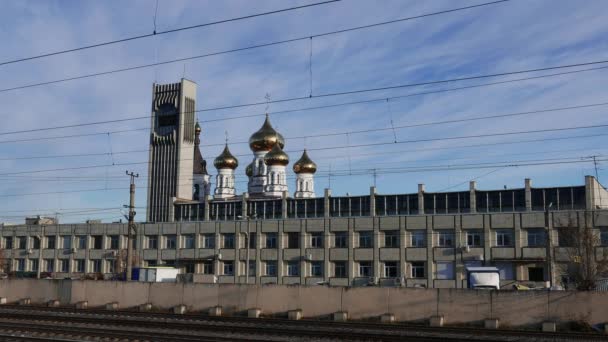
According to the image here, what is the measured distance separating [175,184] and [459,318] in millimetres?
91394

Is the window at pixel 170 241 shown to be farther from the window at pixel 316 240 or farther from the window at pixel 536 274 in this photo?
the window at pixel 536 274

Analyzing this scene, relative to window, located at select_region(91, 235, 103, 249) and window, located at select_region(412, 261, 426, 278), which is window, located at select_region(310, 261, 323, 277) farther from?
window, located at select_region(91, 235, 103, 249)

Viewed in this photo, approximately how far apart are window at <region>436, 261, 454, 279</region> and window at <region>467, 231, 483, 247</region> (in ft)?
7.89

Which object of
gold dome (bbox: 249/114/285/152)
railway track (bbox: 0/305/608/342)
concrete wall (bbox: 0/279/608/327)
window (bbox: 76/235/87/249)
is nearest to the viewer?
railway track (bbox: 0/305/608/342)

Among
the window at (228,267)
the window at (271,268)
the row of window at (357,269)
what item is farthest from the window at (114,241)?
the window at (271,268)

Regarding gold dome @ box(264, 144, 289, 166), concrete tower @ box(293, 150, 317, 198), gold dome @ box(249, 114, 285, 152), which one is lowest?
concrete tower @ box(293, 150, 317, 198)

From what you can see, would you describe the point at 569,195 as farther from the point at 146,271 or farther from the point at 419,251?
the point at 146,271

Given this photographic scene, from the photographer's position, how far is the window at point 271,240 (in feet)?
210

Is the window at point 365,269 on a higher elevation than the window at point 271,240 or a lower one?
lower

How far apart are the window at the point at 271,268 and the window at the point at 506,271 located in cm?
2140

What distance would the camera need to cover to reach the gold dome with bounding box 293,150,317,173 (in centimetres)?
9819

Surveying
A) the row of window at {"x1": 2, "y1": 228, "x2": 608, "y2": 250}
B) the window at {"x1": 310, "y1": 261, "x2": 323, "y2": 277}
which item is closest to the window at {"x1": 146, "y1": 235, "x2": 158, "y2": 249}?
the row of window at {"x1": 2, "y1": 228, "x2": 608, "y2": 250}

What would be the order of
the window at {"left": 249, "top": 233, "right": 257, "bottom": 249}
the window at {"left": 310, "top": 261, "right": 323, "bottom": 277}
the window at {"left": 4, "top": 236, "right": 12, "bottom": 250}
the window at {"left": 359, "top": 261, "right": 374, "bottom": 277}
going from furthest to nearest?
the window at {"left": 4, "top": 236, "right": 12, "bottom": 250}, the window at {"left": 249, "top": 233, "right": 257, "bottom": 249}, the window at {"left": 310, "top": 261, "right": 323, "bottom": 277}, the window at {"left": 359, "top": 261, "right": 374, "bottom": 277}

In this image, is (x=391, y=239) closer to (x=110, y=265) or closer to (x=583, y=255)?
(x=583, y=255)
